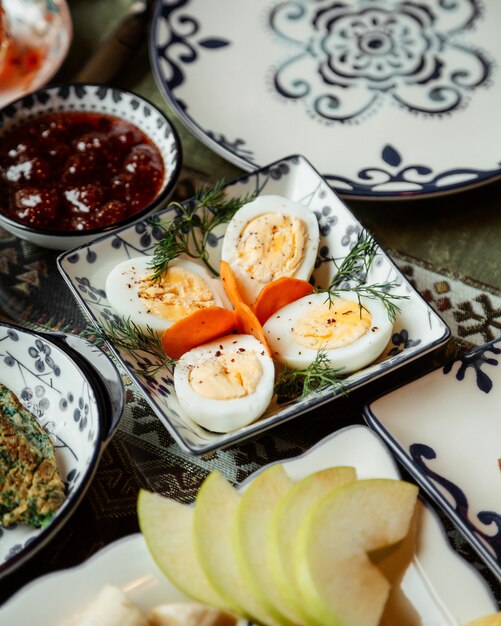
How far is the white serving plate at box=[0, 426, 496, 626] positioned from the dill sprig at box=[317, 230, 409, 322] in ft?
1.62

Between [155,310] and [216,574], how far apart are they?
626 millimetres

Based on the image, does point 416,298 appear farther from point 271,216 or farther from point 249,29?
point 249,29

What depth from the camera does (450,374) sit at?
1.51 meters

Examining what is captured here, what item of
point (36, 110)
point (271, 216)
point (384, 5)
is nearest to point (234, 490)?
point (271, 216)

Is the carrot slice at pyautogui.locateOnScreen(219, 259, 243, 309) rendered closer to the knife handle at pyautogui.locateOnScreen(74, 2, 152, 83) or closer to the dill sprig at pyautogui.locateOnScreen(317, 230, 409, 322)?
the dill sprig at pyautogui.locateOnScreen(317, 230, 409, 322)

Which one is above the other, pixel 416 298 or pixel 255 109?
pixel 255 109

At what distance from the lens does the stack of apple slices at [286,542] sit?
107 cm

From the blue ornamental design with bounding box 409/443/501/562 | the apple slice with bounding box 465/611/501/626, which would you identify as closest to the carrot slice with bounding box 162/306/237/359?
the blue ornamental design with bounding box 409/443/501/562

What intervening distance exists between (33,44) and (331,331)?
61.7 inches

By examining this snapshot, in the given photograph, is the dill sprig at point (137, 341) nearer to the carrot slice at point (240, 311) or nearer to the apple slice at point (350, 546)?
the carrot slice at point (240, 311)

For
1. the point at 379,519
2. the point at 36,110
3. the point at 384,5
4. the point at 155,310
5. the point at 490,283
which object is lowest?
the point at 490,283

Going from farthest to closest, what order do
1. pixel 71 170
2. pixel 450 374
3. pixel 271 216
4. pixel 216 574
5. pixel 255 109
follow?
pixel 255 109, pixel 71 170, pixel 271 216, pixel 450 374, pixel 216 574

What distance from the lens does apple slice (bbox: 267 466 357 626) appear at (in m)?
1.07

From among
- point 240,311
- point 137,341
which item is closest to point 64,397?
point 137,341
